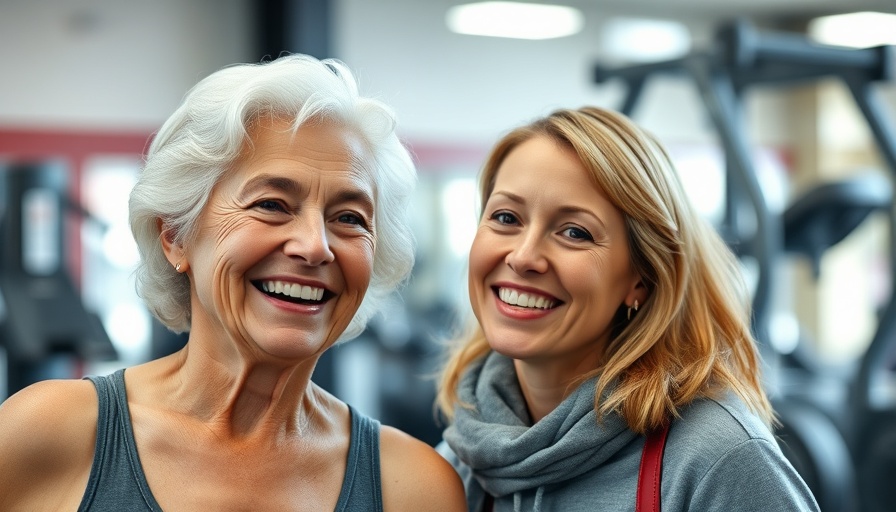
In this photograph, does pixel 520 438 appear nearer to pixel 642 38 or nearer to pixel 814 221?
pixel 814 221

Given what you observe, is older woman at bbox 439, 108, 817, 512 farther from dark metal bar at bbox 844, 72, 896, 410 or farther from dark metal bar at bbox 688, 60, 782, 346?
dark metal bar at bbox 844, 72, 896, 410

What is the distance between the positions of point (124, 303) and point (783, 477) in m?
5.67

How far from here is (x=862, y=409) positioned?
3582 mm

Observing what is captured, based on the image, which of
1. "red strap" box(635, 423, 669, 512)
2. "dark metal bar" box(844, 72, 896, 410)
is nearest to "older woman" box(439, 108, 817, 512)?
"red strap" box(635, 423, 669, 512)

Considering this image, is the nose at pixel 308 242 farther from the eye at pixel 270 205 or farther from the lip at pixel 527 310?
the lip at pixel 527 310

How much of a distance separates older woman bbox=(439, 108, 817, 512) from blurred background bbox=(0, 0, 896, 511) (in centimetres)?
27

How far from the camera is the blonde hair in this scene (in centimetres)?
163

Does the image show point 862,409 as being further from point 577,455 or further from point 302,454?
point 302,454

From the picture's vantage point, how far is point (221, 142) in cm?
146

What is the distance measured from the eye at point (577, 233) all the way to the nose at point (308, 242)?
0.42m

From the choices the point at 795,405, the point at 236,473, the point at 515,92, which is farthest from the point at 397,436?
the point at 515,92

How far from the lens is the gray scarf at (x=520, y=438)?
1.61 m

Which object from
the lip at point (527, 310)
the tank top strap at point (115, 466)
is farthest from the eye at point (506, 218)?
the tank top strap at point (115, 466)

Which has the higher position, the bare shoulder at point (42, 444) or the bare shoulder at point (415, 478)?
the bare shoulder at point (42, 444)
